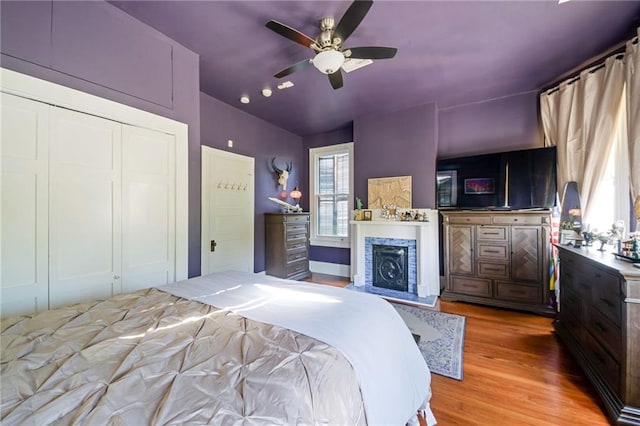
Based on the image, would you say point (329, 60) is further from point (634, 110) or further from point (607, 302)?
point (607, 302)

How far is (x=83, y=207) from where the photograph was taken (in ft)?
6.14

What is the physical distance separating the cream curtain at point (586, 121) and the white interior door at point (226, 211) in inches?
165

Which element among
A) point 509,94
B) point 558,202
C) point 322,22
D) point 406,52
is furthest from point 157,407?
point 509,94

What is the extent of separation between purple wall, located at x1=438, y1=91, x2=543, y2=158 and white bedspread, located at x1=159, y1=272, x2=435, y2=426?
338 centimetres

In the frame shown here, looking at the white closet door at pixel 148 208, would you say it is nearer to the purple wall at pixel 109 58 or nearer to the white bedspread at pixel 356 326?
the purple wall at pixel 109 58

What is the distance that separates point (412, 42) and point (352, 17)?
2.99 ft

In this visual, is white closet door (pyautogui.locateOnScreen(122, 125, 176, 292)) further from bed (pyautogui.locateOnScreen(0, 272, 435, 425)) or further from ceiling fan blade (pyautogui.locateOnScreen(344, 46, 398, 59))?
ceiling fan blade (pyautogui.locateOnScreen(344, 46, 398, 59))

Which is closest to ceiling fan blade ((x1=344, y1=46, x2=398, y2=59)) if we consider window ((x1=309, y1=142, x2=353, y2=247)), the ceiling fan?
the ceiling fan

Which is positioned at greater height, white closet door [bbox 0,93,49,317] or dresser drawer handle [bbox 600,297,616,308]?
white closet door [bbox 0,93,49,317]

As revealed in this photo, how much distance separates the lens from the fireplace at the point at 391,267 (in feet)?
12.6

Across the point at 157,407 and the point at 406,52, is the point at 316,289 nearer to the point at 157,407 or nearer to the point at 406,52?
the point at 157,407

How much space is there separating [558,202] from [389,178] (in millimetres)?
2112

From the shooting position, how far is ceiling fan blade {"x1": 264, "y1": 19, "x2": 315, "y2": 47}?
183 cm

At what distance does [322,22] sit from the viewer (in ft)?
6.78
